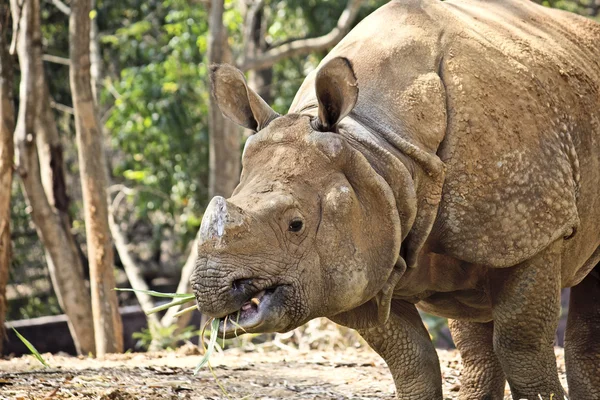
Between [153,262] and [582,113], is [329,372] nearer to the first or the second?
[582,113]

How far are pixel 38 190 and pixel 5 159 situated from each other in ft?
3.19

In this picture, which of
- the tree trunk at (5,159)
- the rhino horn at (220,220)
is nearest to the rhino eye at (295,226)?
the rhino horn at (220,220)

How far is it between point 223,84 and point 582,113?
1828 mm

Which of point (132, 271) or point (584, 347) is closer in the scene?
point (584, 347)

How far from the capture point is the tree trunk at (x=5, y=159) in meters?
9.11

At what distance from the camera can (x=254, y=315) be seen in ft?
12.6

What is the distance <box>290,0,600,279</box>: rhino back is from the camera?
4.59 meters

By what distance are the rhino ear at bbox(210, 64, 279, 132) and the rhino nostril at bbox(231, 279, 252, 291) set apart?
39.5 inches

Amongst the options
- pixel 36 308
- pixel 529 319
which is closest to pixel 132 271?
pixel 36 308

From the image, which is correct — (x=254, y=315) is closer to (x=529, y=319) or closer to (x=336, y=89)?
(x=336, y=89)

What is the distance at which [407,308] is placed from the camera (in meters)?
5.25

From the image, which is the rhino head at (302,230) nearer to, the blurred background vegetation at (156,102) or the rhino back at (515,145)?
the rhino back at (515,145)

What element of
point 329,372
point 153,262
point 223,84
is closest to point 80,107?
point 329,372

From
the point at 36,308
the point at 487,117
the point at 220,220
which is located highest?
the point at 487,117
